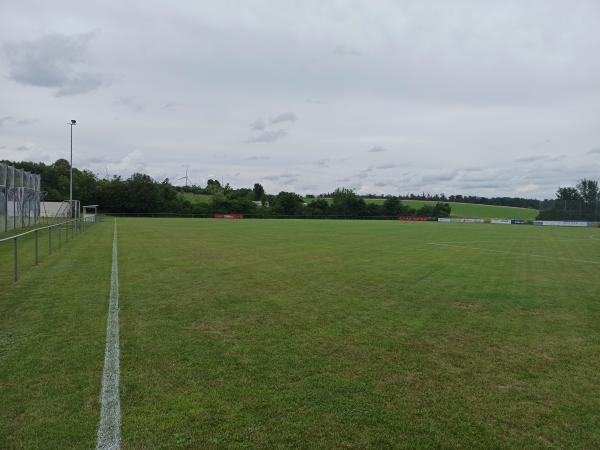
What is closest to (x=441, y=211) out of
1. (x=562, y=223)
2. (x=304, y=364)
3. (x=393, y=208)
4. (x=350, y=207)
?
(x=393, y=208)

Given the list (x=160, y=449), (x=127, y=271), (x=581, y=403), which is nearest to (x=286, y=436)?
(x=160, y=449)

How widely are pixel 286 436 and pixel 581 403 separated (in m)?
2.95

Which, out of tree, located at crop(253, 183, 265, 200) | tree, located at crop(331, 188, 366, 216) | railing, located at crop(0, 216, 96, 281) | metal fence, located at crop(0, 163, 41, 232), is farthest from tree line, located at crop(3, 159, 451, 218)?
railing, located at crop(0, 216, 96, 281)

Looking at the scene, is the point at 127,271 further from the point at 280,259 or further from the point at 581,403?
the point at 581,403

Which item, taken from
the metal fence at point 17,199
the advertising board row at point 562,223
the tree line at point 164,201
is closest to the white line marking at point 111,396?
the metal fence at point 17,199

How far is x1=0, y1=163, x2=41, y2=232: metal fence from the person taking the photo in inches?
1040

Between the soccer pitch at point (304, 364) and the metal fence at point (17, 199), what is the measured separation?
1896 cm

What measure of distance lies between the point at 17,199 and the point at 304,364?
31438mm

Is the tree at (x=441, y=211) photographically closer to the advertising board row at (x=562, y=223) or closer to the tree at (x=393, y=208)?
the tree at (x=393, y=208)

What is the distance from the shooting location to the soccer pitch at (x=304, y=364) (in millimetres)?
3732

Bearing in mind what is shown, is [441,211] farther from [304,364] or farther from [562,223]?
[304,364]

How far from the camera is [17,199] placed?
29938 mm

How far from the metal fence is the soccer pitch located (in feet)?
62.2

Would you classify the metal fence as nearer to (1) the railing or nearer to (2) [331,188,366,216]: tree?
(1) the railing
